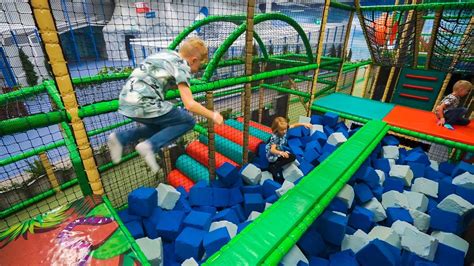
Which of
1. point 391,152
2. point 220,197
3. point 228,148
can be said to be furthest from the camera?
point 391,152

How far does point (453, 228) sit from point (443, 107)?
6.59ft

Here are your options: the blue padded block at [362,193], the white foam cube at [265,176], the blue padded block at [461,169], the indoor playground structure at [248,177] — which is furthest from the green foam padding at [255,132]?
the blue padded block at [461,169]

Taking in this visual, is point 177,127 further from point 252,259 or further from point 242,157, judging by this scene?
point 242,157

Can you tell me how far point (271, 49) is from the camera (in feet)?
16.3

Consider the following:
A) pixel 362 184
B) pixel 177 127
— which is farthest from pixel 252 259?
pixel 362 184

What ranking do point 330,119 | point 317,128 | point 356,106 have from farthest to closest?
point 356,106 < point 330,119 < point 317,128

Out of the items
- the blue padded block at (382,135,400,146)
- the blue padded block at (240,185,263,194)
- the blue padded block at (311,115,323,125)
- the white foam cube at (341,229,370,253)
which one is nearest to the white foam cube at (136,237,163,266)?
the blue padded block at (240,185,263,194)

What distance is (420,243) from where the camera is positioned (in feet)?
6.18

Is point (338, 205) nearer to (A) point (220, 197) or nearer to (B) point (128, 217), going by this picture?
(A) point (220, 197)

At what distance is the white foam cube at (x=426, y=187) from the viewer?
8.34ft

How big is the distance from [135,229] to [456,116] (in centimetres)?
417

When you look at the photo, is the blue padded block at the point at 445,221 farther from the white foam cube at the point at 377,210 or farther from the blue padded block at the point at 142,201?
the blue padded block at the point at 142,201

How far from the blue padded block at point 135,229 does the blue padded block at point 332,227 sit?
146 cm

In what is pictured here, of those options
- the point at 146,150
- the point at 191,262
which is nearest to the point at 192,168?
the point at 191,262
